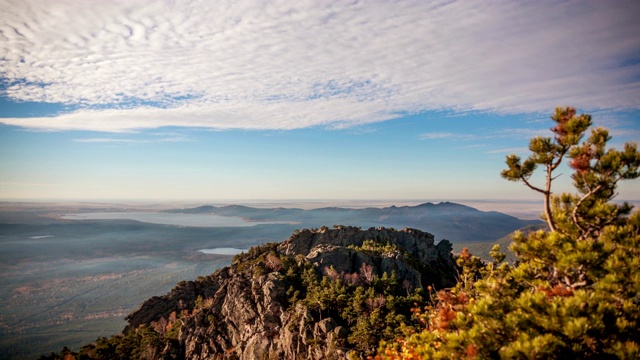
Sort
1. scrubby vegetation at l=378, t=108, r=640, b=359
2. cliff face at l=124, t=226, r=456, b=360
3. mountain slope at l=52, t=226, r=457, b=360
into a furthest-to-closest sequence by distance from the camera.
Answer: cliff face at l=124, t=226, r=456, b=360
mountain slope at l=52, t=226, r=457, b=360
scrubby vegetation at l=378, t=108, r=640, b=359

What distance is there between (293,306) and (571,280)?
38.6m

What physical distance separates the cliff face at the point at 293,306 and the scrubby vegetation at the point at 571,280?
84.5 feet

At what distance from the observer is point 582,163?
10.7 m

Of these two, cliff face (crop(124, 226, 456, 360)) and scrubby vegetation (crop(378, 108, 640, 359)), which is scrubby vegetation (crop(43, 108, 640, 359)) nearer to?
scrubby vegetation (crop(378, 108, 640, 359))

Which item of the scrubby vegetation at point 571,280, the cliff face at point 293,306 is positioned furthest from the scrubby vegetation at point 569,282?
the cliff face at point 293,306

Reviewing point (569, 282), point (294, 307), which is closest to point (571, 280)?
point (569, 282)

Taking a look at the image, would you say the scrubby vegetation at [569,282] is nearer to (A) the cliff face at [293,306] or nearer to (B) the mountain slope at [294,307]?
(B) the mountain slope at [294,307]

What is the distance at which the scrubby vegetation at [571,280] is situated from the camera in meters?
9.25

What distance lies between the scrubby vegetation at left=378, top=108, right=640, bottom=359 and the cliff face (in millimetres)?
25769

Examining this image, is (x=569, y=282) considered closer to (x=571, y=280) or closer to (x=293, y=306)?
(x=571, y=280)

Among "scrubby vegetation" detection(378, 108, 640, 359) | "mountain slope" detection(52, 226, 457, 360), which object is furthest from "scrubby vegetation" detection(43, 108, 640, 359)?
"mountain slope" detection(52, 226, 457, 360)

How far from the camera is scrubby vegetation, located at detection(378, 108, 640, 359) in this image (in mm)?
9250

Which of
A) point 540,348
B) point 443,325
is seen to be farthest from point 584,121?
point 443,325

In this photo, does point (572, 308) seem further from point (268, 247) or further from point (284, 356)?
point (268, 247)
